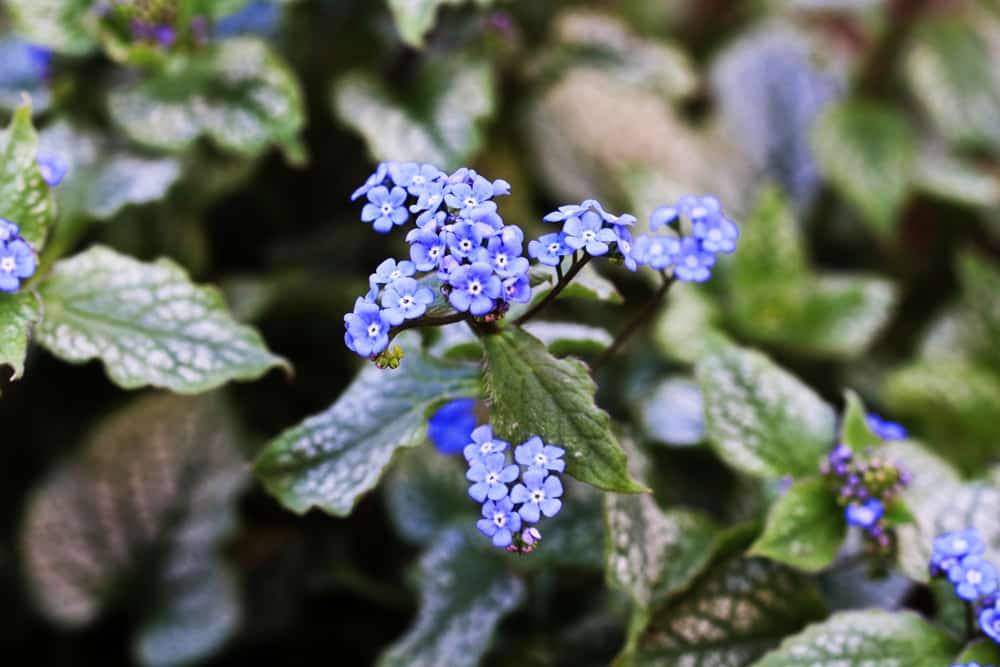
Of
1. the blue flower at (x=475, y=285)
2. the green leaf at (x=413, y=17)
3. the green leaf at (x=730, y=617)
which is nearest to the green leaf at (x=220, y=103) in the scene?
the green leaf at (x=413, y=17)

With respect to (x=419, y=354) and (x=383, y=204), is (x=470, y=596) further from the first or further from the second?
(x=383, y=204)

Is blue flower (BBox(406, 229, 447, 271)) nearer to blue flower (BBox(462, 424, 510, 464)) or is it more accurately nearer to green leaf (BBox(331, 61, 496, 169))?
blue flower (BBox(462, 424, 510, 464))

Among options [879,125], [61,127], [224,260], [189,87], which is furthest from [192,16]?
[879,125]

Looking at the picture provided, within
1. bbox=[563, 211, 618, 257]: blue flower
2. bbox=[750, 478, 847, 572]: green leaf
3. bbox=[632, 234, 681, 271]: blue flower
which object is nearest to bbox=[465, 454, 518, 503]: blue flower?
bbox=[563, 211, 618, 257]: blue flower

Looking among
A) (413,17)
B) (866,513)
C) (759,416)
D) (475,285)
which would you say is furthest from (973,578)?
(413,17)

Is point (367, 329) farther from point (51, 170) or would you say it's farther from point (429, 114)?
point (429, 114)

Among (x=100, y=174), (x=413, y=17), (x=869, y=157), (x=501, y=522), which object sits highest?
(x=869, y=157)

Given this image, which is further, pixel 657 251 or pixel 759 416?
pixel 759 416

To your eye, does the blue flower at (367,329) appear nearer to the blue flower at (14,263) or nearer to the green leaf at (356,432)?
the green leaf at (356,432)
